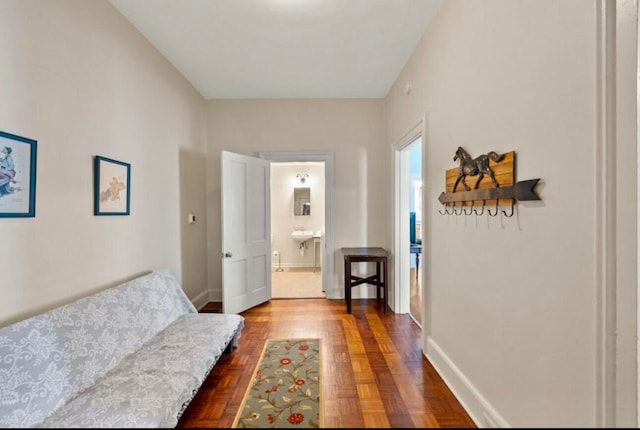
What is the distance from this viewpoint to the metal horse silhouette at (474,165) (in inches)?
57.4

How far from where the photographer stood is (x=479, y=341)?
1604 mm

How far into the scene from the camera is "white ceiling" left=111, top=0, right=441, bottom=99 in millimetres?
2125

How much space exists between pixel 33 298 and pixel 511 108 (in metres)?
2.65

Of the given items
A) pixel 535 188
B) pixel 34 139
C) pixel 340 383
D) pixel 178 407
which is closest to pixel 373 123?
pixel 535 188

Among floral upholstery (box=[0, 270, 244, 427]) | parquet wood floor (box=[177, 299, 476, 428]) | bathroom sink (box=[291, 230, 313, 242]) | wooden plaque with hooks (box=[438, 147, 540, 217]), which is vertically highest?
wooden plaque with hooks (box=[438, 147, 540, 217])

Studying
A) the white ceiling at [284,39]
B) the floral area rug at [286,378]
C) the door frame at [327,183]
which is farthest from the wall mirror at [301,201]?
the floral area rug at [286,378]

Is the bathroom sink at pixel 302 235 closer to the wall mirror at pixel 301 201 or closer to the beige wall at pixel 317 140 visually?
the wall mirror at pixel 301 201

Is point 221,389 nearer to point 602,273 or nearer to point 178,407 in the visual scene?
point 178,407

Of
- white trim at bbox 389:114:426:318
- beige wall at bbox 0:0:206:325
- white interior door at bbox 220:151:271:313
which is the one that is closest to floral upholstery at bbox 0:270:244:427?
beige wall at bbox 0:0:206:325

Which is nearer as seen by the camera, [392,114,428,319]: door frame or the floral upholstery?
the floral upholstery

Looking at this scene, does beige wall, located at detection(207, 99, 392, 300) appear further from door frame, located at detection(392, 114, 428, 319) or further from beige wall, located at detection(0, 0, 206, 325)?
beige wall, located at detection(0, 0, 206, 325)

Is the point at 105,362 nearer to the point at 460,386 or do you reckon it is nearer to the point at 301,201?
the point at 460,386

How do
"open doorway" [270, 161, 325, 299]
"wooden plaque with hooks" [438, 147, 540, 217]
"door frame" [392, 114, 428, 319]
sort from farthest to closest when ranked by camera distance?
1. "open doorway" [270, 161, 325, 299]
2. "door frame" [392, 114, 428, 319]
3. "wooden plaque with hooks" [438, 147, 540, 217]

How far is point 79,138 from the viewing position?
5.80ft
